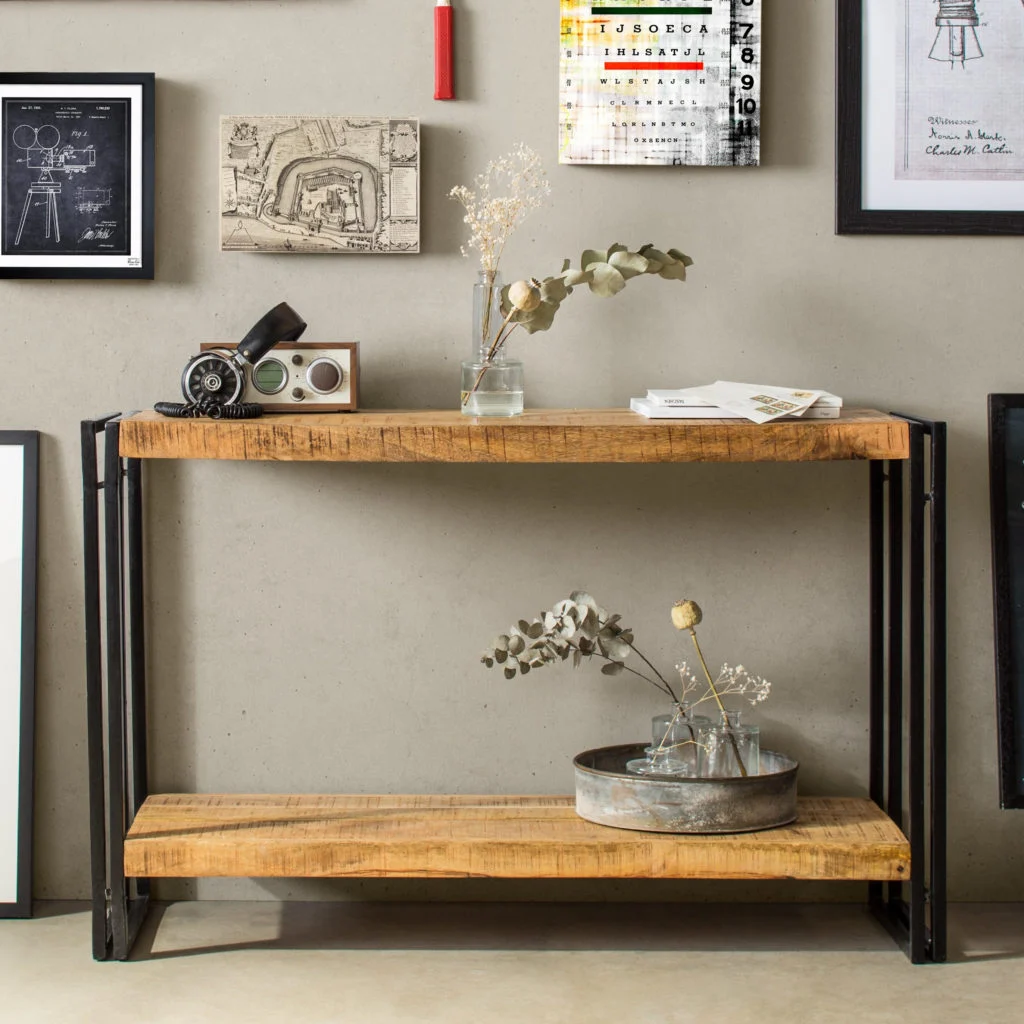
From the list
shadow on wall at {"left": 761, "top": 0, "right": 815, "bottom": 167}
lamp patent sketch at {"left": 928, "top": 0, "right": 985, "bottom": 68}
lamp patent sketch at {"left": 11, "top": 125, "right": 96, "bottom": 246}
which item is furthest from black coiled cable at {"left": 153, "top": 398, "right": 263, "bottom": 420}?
lamp patent sketch at {"left": 928, "top": 0, "right": 985, "bottom": 68}

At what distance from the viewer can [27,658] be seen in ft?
8.29

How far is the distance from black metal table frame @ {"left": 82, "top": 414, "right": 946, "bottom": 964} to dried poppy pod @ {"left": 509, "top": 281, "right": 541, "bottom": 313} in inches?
27.6

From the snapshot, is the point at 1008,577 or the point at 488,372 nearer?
the point at 488,372

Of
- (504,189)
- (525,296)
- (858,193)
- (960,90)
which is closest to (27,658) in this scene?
(525,296)

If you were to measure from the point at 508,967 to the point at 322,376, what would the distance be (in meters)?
1.14

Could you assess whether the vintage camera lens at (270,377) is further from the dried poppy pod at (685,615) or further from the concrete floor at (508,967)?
the concrete floor at (508,967)

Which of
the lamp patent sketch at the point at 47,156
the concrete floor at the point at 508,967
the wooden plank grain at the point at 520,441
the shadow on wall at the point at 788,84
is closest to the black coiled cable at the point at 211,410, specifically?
the wooden plank grain at the point at 520,441

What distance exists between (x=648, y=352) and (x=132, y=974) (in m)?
1.53

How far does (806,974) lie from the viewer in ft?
7.41

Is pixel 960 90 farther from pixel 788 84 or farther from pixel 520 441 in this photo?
pixel 520 441

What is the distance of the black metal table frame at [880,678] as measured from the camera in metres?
2.21

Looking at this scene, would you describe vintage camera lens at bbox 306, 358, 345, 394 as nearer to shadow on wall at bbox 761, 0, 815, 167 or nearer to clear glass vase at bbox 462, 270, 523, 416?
clear glass vase at bbox 462, 270, 523, 416

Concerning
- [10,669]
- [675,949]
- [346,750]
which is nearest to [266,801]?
[346,750]

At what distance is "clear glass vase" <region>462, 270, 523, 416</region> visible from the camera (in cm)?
231
